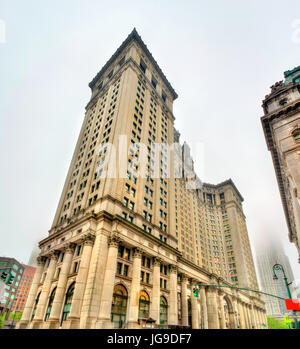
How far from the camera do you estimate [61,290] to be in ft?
107

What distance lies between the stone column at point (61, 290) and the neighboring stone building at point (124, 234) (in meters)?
0.14

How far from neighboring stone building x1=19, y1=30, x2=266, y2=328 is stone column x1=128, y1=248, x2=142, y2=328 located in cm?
15

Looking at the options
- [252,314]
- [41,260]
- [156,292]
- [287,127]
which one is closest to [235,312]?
[252,314]

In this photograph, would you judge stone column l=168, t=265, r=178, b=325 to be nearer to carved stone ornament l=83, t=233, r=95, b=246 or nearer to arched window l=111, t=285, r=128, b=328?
arched window l=111, t=285, r=128, b=328

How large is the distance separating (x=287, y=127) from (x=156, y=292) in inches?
1399

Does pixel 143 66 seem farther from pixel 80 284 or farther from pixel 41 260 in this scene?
pixel 80 284

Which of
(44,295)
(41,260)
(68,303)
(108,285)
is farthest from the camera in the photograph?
(41,260)

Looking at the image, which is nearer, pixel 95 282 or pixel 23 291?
pixel 95 282

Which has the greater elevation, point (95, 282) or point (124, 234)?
point (124, 234)

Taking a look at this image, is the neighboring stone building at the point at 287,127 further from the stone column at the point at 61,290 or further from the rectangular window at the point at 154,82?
the rectangular window at the point at 154,82

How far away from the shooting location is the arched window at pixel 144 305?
35231mm

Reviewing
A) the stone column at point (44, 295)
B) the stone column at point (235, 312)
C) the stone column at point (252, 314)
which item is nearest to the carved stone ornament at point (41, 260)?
the stone column at point (44, 295)

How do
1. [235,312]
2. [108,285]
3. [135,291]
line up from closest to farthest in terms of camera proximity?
1. [108,285]
2. [135,291]
3. [235,312]
